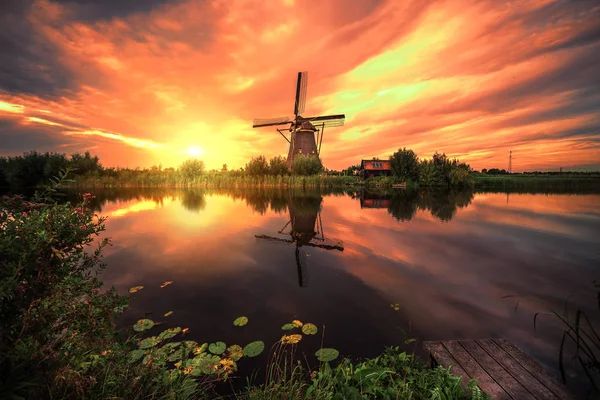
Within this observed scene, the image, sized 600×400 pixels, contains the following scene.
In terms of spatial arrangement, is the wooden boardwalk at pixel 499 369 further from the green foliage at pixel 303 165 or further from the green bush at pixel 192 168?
the green bush at pixel 192 168

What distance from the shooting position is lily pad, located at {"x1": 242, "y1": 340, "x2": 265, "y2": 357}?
13.5ft

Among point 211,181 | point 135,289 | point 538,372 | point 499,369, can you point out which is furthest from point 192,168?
point 538,372

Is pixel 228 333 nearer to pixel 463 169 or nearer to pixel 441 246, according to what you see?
pixel 441 246

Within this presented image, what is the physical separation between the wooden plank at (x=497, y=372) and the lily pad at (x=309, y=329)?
94.1 inches

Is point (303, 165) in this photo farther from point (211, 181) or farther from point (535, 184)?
point (535, 184)

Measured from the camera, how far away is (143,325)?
4.84 metres

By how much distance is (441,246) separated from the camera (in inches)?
416

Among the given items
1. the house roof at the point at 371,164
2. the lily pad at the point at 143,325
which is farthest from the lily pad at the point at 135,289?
the house roof at the point at 371,164

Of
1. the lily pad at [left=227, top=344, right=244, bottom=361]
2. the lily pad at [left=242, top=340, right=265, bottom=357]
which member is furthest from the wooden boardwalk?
the lily pad at [left=227, top=344, right=244, bottom=361]

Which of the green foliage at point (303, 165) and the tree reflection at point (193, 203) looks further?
the green foliage at point (303, 165)

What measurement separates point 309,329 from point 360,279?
2.94 metres

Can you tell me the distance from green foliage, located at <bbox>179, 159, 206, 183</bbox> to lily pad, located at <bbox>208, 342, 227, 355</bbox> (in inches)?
1939

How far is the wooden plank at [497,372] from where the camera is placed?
9.64ft

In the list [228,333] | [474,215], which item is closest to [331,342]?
[228,333]
